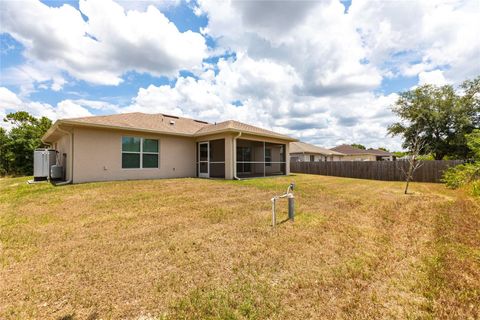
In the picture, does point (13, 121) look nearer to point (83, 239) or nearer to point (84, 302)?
point (83, 239)

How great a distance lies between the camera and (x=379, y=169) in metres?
16.8

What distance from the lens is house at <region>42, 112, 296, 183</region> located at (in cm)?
1042

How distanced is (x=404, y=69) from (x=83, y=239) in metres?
15.9

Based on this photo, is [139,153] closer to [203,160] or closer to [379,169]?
[203,160]

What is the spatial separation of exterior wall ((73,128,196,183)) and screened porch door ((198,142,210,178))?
1259 mm

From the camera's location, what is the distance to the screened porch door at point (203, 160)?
14206 mm

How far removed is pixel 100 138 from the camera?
10938mm

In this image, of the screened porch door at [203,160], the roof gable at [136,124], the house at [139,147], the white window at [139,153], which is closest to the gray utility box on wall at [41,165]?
the house at [139,147]

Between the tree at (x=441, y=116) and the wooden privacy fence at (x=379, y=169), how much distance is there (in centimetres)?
353

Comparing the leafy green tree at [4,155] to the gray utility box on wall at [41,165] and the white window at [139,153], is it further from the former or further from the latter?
the white window at [139,153]

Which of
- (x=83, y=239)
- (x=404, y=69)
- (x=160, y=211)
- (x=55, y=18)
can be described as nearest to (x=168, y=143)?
(x=55, y=18)

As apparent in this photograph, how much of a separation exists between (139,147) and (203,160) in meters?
4.06

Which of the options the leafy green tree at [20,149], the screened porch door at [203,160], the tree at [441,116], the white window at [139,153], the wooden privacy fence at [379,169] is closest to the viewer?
the white window at [139,153]

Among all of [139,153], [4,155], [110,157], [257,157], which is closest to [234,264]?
[110,157]
